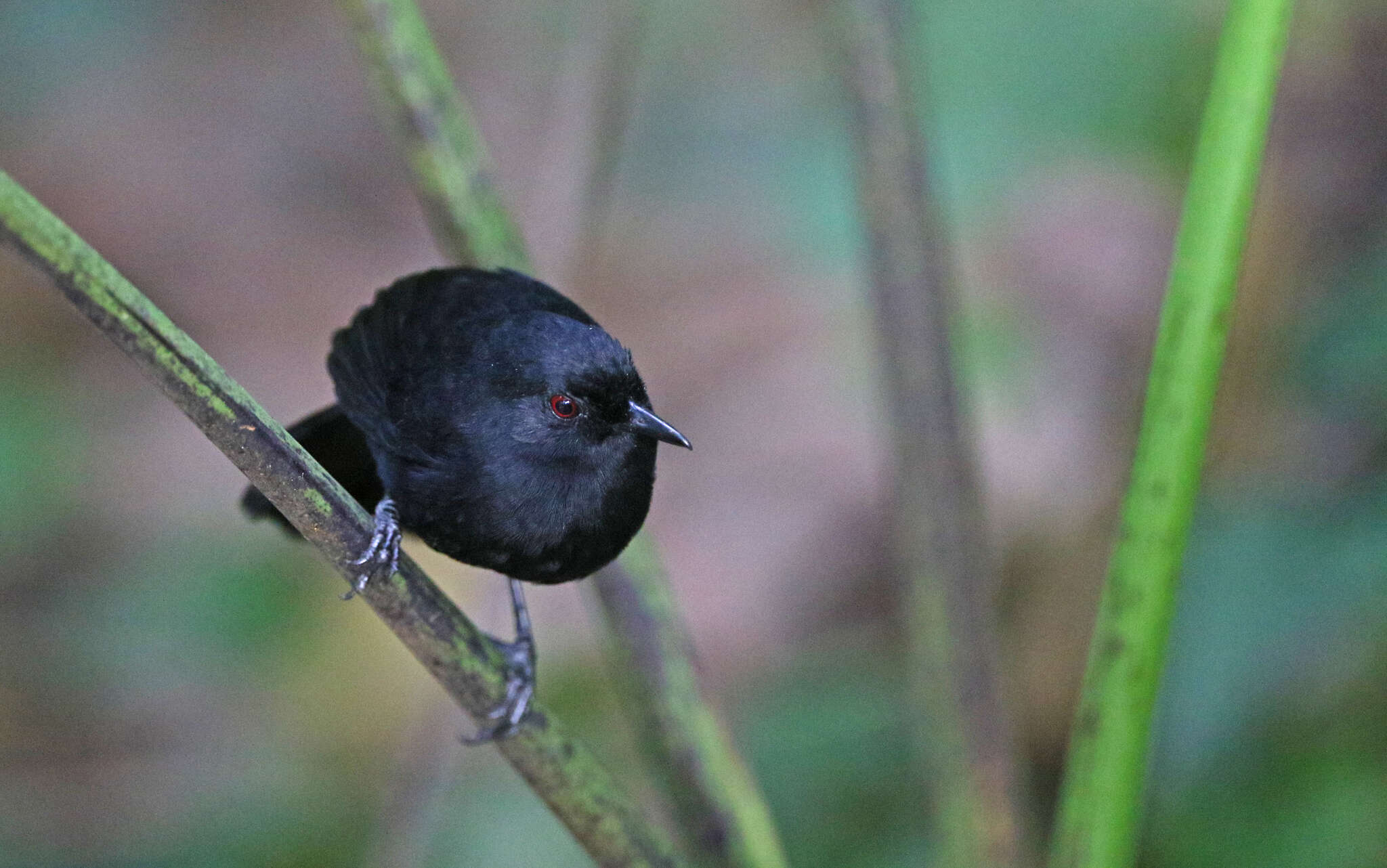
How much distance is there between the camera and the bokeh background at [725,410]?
109 inches

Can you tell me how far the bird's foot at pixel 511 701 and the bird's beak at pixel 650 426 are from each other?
1.11 feet

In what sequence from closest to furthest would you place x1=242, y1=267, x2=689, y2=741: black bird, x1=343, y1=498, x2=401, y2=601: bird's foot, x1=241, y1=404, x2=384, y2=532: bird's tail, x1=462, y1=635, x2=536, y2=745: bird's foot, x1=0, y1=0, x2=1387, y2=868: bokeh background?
x1=343, y1=498, x2=401, y2=601: bird's foot, x1=462, y1=635, x2=536, y2=745: bird's foot, x1=242, y1=267, x2=689, y2=741: black bird, x1=241, y1=404, x2=384, y2=532: bird's tail, x1=0, y1=0, x2=1387, y2=868: bokeh background

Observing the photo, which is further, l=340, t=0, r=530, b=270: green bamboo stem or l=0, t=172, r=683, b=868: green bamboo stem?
l=340, t=0, r=530, b=270: green bamboo stem

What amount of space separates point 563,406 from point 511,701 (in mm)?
427

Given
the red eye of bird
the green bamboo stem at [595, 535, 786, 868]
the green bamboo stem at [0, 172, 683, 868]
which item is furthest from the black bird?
the green bamboo stem at [0, 172, 683, 868]

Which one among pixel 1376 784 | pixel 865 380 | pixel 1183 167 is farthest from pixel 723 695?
pixel 1183 167

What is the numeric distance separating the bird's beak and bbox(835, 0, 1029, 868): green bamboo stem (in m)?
0.29

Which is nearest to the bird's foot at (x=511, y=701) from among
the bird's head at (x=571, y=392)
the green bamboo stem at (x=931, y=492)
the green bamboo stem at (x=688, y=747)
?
the green bamboo stem at (x=688, y=747)

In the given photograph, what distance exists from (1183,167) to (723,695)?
2081mm

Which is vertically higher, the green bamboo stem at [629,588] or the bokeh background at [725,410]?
the bokeh background at [725,410]

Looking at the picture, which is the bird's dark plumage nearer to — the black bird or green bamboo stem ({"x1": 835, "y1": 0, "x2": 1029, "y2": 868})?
the black bird

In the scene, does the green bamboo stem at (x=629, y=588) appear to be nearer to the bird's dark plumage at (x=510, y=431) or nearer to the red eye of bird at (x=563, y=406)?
the bird's dark plumage at (x=510, y=431)

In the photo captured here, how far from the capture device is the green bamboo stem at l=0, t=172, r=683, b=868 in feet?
3.48

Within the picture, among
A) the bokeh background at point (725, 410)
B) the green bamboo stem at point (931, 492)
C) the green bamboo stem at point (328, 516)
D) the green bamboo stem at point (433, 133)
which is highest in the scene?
the bokeh background at point (725, 410)
